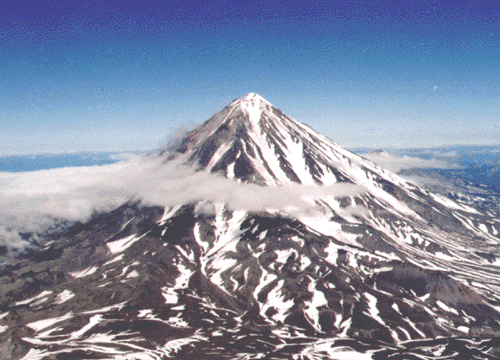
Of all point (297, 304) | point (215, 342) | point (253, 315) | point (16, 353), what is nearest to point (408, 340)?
point (297, 304)

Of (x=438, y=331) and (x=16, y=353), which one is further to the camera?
(x=438, y=331)

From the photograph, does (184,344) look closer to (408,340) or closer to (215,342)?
(215,342)

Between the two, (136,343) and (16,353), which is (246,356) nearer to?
(136,343)

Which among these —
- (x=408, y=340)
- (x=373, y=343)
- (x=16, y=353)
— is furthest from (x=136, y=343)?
(x=408, y=340)

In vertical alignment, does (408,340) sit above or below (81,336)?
below

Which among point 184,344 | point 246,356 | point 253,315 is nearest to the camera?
point 246,356

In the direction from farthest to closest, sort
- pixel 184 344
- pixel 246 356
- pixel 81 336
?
pixel 81 336 → pixel 184 344 → pixel 246 356

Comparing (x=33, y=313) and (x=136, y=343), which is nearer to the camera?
(x=136, y=343)

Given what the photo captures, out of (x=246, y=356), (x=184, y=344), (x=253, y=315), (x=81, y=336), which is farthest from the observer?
(x=253, y=315)

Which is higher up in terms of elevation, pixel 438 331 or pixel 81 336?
pixel 81 336
